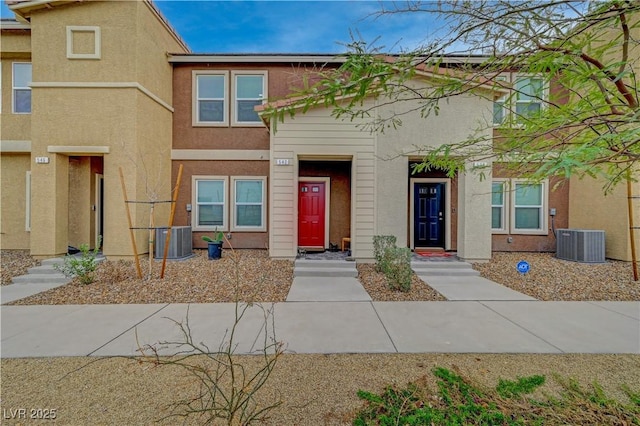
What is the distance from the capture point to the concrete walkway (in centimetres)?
367

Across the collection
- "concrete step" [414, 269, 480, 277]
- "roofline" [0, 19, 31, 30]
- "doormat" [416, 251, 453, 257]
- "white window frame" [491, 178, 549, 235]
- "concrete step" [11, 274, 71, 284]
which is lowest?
"concrete step" [11, 274, 71, 284]

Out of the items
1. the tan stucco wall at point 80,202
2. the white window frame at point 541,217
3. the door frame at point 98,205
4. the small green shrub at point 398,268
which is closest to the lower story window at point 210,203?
the door frame at point 98,205

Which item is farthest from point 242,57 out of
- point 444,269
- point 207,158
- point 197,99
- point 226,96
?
point 444,269

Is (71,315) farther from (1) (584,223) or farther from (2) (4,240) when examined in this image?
(1) (584,223)

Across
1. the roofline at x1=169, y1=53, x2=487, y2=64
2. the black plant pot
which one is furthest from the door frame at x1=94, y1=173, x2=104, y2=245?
the roofline at x1=169, y1=53, x2=487, y2=64

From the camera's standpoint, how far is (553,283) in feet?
21.4

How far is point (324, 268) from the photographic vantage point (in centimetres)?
748

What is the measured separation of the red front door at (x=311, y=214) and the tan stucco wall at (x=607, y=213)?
26.3ft

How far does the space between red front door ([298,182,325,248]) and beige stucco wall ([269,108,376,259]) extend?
181 centimetres

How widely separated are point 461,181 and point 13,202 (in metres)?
14.0

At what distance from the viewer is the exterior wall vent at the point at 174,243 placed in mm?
8640

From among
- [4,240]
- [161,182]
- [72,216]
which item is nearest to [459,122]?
[161,182]

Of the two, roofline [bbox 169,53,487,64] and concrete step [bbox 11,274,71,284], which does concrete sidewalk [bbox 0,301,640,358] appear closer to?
concrete step [bbox 11,274,71,284]

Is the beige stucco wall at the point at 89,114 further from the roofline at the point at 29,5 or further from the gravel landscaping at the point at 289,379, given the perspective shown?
the gravel landscaping at the point at 289,379
